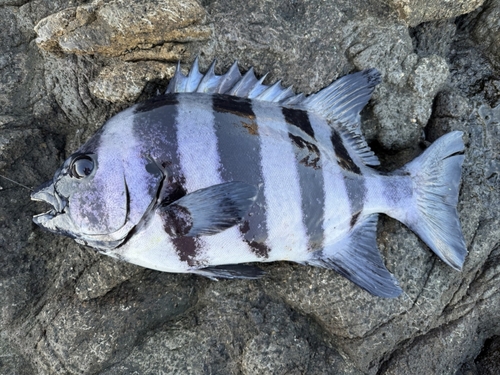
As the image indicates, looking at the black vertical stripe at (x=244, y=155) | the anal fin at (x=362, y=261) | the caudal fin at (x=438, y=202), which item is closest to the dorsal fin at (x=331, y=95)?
the black vertical stripe at (x=244, y=155)

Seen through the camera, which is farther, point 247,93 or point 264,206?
point 247,93

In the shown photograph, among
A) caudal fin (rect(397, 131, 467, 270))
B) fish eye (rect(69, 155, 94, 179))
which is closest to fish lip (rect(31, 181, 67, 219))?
fish eye (rect(69, 155, 94, 179))

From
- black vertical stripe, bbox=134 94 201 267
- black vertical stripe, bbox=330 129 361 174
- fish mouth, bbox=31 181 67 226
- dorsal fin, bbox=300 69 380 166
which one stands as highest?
dorsal fin, bbox=300 69 380 166

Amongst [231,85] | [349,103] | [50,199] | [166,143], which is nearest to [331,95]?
[349,103]

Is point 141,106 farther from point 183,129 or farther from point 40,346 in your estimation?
point 40,346

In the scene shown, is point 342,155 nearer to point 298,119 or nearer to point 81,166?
point 298,119

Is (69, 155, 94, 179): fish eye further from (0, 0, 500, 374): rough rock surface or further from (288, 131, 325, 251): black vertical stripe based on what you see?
(288, 131, 325, 251): black vertical stripe

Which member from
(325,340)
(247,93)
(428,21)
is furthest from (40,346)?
(428,21)
